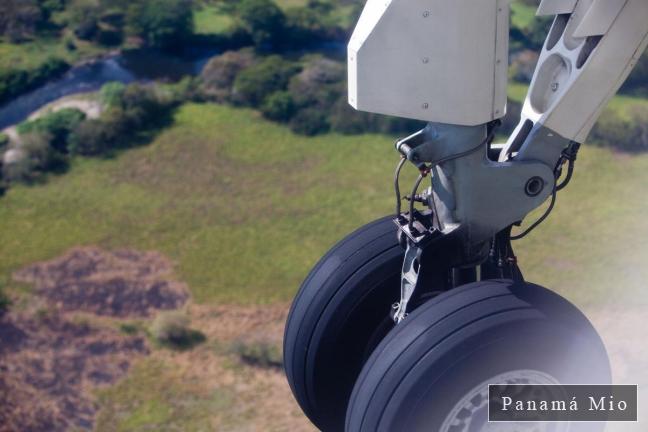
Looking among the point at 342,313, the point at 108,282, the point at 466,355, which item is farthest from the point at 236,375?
the point at 466,355

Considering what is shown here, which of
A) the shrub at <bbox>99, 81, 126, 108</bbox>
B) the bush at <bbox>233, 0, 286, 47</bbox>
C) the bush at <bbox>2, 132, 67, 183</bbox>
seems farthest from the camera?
the bush at <bbox>233, 0, 286, 47</bbox>

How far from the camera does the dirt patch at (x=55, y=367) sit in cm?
1382

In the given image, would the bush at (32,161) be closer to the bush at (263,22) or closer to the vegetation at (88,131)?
the vegetation at (88,131)

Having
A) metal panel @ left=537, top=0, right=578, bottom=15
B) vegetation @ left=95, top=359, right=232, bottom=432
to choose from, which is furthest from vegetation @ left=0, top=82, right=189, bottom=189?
metal panel @ left=537, top=0, right=578, bottom=15

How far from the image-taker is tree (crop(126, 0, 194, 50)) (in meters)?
28.3

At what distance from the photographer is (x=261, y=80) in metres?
25.8

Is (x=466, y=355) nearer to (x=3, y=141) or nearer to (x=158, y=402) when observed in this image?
(x=158, y=402)

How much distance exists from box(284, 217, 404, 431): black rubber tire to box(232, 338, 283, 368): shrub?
8877 mm

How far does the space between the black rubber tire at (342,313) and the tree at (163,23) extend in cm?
2367

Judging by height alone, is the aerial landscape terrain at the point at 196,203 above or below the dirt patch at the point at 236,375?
above

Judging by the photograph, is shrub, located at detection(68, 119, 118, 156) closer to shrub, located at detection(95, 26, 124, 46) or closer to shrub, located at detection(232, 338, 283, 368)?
shrub, located at detection(95, 26, 124, 46)

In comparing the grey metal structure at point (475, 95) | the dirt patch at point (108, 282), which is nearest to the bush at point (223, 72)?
the dirt patch at point (108, 282)

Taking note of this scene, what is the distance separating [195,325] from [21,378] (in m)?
3.10

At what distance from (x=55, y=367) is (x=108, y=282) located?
2.60 m
